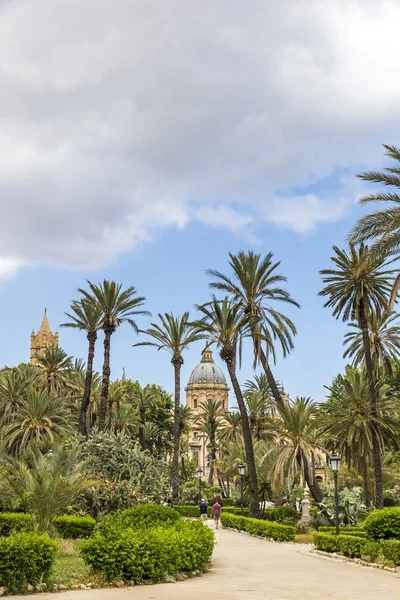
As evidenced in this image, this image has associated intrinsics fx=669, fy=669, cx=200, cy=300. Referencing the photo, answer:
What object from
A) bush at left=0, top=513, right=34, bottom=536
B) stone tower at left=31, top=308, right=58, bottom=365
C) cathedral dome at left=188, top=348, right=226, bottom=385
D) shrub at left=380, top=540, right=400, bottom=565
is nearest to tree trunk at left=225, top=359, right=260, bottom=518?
bush at left=0, top=513, right=34, bottom=536

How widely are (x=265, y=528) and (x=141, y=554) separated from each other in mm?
15263

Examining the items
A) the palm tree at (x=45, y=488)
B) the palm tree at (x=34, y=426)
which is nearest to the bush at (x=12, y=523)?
the palm tree at (x=45, y=488)

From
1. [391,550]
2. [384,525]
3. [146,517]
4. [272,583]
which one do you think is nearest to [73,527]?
[146,517]

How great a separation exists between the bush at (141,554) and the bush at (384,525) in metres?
5.90

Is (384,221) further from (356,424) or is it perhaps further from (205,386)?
(205,386)

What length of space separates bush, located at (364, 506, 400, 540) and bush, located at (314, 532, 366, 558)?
1.84 ft

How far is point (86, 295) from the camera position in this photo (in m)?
41.2

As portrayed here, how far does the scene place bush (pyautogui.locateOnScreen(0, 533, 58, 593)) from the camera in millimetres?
12281

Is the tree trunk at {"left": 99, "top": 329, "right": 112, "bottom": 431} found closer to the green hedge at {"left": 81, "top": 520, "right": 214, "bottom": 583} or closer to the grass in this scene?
the grass

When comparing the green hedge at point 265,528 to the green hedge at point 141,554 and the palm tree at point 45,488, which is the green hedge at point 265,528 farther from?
the green hedge at point 141,554

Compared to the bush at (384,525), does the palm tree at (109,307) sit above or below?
above

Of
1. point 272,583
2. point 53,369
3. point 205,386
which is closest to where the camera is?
point 272,583

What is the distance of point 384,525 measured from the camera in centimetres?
1847

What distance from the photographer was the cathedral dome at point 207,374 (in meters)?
131
